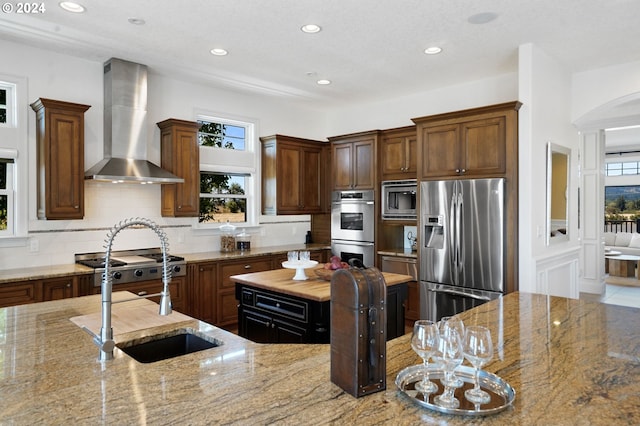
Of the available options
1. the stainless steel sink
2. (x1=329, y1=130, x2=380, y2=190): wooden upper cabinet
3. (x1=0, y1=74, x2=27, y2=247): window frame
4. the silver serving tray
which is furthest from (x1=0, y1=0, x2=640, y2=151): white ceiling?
the silver serving tray

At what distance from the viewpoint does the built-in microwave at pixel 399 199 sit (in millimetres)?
5375

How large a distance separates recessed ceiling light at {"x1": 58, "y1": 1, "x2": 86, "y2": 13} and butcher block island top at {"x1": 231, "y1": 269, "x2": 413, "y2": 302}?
246 cm

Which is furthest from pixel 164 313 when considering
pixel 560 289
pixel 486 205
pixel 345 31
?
pixel 560 289

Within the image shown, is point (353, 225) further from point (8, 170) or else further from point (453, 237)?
point (8, 170)

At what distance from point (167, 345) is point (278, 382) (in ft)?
3.07

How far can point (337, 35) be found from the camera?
3.99 meters

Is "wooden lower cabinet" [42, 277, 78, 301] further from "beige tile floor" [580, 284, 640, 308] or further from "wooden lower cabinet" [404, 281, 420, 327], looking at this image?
"beige tile floor" [580, 284, 640, 308]

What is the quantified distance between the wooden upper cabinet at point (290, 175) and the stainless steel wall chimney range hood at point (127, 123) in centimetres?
161

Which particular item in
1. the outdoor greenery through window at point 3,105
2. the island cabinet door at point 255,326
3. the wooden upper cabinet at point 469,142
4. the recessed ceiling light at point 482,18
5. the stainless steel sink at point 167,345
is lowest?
the island cabinet door at point 255,326

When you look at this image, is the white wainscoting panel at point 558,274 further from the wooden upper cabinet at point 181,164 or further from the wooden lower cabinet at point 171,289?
the wooden upper cabinet at point 181,164

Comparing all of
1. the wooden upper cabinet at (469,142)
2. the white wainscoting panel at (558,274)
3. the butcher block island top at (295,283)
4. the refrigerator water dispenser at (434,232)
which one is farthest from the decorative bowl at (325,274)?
the white wainscoting panel at (558,274)

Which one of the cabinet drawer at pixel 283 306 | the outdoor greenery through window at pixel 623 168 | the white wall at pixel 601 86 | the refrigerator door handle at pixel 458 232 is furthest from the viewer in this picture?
the outdoor greenery through window at pixel 623 168

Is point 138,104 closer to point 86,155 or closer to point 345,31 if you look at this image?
point 86,155

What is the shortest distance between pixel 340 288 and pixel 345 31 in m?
3.23
